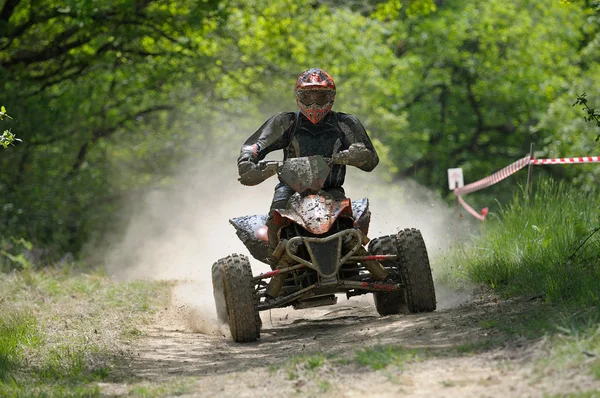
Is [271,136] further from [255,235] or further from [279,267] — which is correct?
[279,267]

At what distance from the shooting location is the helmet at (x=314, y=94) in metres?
9.43

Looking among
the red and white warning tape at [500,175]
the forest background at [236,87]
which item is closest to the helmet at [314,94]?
the forest background at [236,87]

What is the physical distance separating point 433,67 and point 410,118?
2.58 meters

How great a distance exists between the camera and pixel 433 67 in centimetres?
4300

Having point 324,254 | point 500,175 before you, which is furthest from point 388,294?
point 500,175

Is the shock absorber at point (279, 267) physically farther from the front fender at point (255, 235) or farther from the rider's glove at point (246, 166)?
the rider's glove at point (246, 166)

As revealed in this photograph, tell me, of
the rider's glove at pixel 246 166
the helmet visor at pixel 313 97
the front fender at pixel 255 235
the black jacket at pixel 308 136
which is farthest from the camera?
the black jacket at pixel 308 136

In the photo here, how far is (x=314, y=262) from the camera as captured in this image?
28.0ft

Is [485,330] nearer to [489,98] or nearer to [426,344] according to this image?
[426,344]

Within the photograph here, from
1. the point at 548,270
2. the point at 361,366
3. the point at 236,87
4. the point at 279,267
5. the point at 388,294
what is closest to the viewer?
the point at 361,366

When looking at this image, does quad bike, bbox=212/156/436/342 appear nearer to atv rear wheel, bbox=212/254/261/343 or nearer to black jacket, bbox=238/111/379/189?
atv rear wheel, bbox=212/254/261/343

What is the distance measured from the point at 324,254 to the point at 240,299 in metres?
0.85

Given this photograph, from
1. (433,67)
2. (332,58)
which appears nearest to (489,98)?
(433,67)

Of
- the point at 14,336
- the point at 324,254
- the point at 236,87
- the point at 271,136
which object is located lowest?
the point at 14,336
